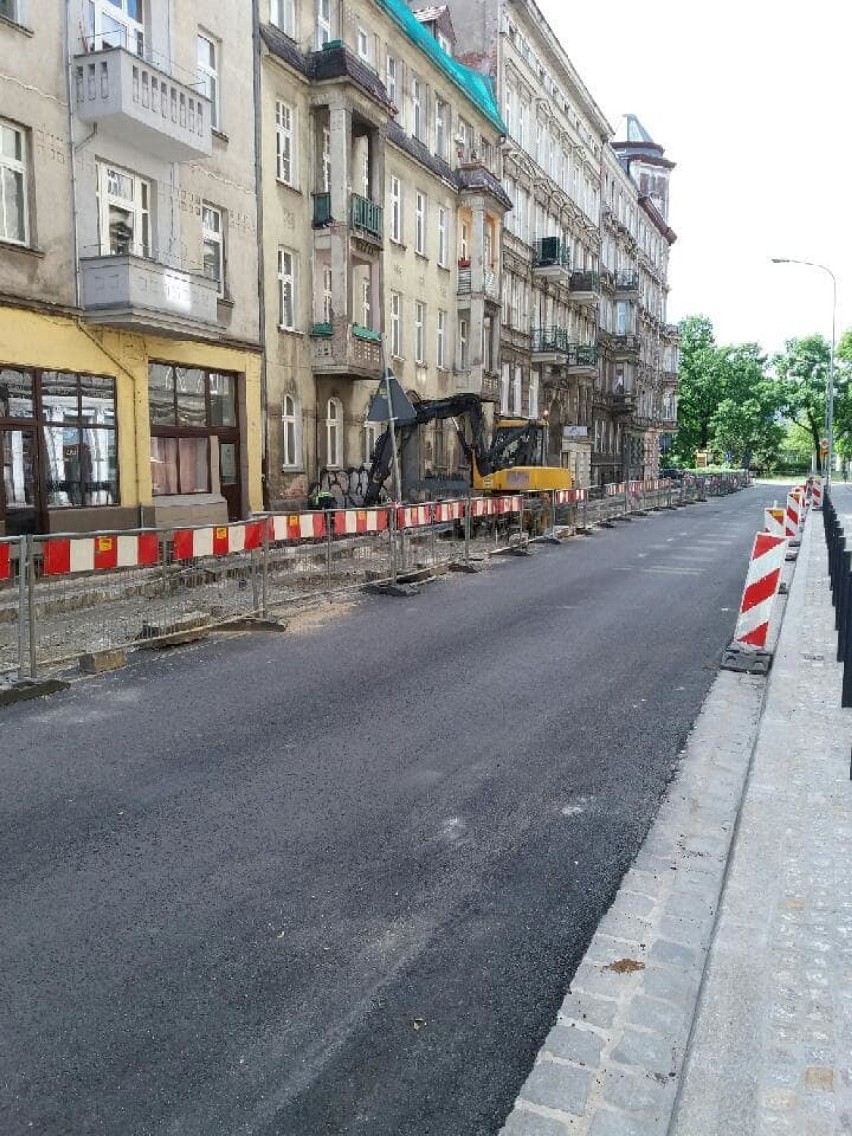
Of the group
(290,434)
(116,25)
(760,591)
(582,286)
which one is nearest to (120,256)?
(116,25)

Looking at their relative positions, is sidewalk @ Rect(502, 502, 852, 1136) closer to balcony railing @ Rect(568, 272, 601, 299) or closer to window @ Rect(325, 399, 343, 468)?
window @ Rect(325, 399, 343, 468)

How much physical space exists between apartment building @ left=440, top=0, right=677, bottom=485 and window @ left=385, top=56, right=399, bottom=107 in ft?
30.5

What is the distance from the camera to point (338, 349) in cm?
2081

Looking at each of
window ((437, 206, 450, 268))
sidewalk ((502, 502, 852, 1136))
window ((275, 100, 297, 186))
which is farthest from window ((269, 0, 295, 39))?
sidewalk ((502, 502, 852, 1136))

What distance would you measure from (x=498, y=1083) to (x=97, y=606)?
730 cm

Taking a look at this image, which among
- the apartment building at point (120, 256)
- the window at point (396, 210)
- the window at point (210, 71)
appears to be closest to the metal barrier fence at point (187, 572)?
the apartment building at point (120, 256)

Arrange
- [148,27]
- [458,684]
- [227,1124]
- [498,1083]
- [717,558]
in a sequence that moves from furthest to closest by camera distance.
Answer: [717,558], [148,27], [458,684], [498,1083], [227,1124]

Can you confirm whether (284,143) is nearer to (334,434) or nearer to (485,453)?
(334,434)

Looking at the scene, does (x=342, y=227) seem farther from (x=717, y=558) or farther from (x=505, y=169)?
(x=505, y=169)

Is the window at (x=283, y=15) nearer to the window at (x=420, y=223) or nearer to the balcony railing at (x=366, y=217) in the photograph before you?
the balcony railing at (x=366, y=217)

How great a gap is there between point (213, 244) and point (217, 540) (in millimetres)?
10556

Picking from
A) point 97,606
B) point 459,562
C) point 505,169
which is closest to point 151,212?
point 459,562

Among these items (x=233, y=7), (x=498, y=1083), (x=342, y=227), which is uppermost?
(x=233, y=7)

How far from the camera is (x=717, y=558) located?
57.2 feet
